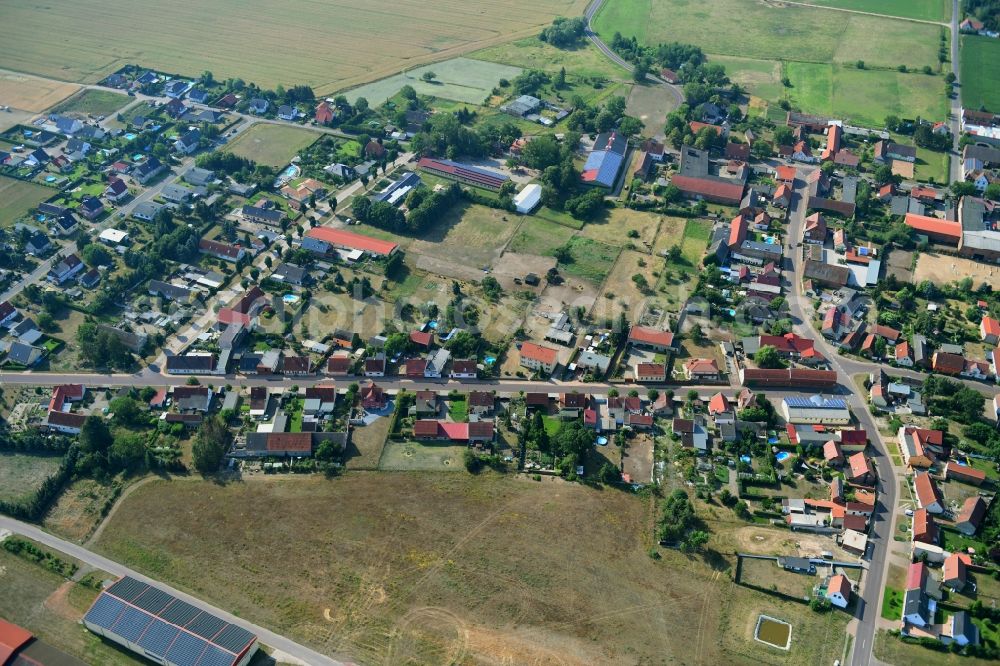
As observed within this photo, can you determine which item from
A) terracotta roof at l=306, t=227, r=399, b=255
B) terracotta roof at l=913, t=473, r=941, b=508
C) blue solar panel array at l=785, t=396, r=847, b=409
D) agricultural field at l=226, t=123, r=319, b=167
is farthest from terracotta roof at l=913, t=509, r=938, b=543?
agricultural field at l=226, t=123, r=319, b=167

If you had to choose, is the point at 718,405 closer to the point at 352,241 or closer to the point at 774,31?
the point at 352,241

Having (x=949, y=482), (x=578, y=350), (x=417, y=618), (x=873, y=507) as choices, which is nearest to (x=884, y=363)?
Answer: (x=949, y=482)

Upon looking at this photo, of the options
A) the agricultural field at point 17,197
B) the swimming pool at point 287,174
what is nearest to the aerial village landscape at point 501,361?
the agricultural field at point 17,197

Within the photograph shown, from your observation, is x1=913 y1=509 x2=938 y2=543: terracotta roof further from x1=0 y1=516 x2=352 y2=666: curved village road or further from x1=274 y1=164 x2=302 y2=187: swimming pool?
x1=274 y1=164 x2=302 y2=187: swimming pool

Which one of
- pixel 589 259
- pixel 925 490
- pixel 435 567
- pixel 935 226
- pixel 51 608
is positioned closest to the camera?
pixel 51 608

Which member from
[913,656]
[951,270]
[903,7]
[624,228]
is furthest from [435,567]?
[903,7]

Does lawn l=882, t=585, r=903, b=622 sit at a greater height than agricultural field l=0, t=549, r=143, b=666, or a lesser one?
greater
